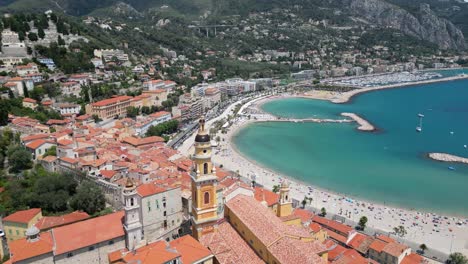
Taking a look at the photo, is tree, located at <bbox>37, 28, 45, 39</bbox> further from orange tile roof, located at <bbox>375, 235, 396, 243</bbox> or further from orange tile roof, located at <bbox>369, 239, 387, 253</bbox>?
orange tile roof, located at <bbox>369, 239, 387, 253</bbox>

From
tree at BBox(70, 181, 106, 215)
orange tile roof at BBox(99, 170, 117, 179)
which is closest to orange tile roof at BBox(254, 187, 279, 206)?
tree at BBox(70, 181, 106, 215)

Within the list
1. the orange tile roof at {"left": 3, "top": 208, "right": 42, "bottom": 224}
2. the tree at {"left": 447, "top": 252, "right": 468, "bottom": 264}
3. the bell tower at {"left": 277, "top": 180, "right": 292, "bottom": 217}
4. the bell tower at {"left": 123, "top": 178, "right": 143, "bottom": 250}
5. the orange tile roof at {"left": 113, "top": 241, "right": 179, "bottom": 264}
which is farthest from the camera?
the tree at {"left": 447, "top": 252, "right": 468, "bottom": 264}

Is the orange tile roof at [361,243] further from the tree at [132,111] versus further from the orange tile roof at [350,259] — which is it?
the tree at [132,111]

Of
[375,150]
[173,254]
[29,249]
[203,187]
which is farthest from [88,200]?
[375,150]

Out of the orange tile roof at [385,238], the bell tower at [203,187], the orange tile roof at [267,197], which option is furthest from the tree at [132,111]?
the orange tile roof at [385,238]

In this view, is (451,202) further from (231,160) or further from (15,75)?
(15,75)

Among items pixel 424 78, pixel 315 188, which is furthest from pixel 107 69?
pixel 424 78

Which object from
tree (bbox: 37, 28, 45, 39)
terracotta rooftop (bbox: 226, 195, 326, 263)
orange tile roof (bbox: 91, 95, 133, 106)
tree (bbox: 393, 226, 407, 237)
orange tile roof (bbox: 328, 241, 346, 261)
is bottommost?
tree (bbox: 393, 226, 407, 237)
